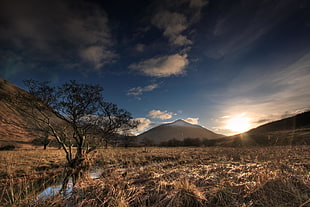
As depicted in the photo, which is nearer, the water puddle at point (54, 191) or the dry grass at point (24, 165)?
the water puddle at point (54, 191)

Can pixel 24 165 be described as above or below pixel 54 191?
below

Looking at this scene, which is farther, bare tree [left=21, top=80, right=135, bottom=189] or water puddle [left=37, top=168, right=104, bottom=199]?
bare tree [left=21, top=80, right=135, bottom=189]

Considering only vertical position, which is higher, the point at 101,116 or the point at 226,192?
the point at 101,116

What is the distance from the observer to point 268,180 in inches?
173

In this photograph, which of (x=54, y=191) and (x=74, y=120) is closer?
(x=54, y=191)

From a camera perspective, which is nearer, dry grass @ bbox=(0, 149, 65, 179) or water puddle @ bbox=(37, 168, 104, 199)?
water puddle @ bbox=(37, 168, 104, 199)

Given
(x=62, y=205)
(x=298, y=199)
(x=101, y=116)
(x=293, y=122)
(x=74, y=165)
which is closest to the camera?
(x=298, y=199)

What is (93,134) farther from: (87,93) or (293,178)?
(293,178)

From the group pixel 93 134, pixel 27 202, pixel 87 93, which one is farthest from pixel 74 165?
pixel 27 202

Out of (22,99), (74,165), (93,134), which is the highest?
(22,99)

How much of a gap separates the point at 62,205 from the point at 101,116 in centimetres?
1237

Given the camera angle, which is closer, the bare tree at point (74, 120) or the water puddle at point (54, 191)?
the water puddle at point (54, 191)

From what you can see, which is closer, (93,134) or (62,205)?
(62,205)

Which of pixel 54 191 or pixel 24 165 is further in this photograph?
pixel 24 165
